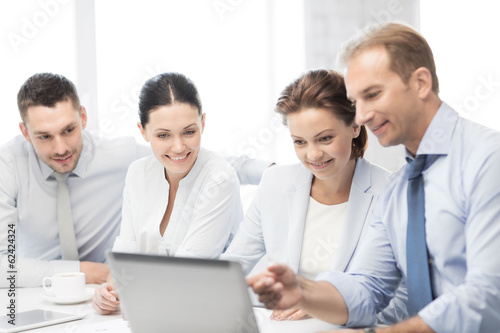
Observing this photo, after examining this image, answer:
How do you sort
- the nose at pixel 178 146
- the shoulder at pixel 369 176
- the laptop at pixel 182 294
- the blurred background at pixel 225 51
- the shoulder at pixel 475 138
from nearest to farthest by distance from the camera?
the laptop at pixel 182 294 → the shoulder at pixel 475 138 → the shoulder at pixel 369 176 → the nose at pixel 178 146 → the blurred background at pixel 225 51

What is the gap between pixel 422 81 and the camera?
1.54m

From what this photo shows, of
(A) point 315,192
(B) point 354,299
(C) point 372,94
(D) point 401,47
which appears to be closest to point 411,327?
(B) point 354,299

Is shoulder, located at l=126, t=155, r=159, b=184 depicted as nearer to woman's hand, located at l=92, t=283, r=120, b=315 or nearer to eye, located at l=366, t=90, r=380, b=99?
woman's hand, located at l=92, t=283, r=120, b=315

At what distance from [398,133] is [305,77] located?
518mm

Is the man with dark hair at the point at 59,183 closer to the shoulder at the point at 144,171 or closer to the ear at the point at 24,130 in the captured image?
the ear at the point at 24,130

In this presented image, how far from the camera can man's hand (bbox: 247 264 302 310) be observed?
4.17 ft

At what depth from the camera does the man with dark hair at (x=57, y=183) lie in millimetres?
2525

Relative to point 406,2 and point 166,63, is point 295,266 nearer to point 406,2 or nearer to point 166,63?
point 166,63

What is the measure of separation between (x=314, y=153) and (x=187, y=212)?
695mm

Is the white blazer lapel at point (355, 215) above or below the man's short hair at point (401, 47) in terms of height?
below

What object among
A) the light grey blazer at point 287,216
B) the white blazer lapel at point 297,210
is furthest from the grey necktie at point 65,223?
the white blazer lapel at point 297,210

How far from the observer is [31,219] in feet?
8.68

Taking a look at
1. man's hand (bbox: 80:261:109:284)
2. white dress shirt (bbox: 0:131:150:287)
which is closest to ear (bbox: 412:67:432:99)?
man's hand (bbox: 80:261:109:284)

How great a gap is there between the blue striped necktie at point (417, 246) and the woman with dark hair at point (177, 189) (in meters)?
0.92
